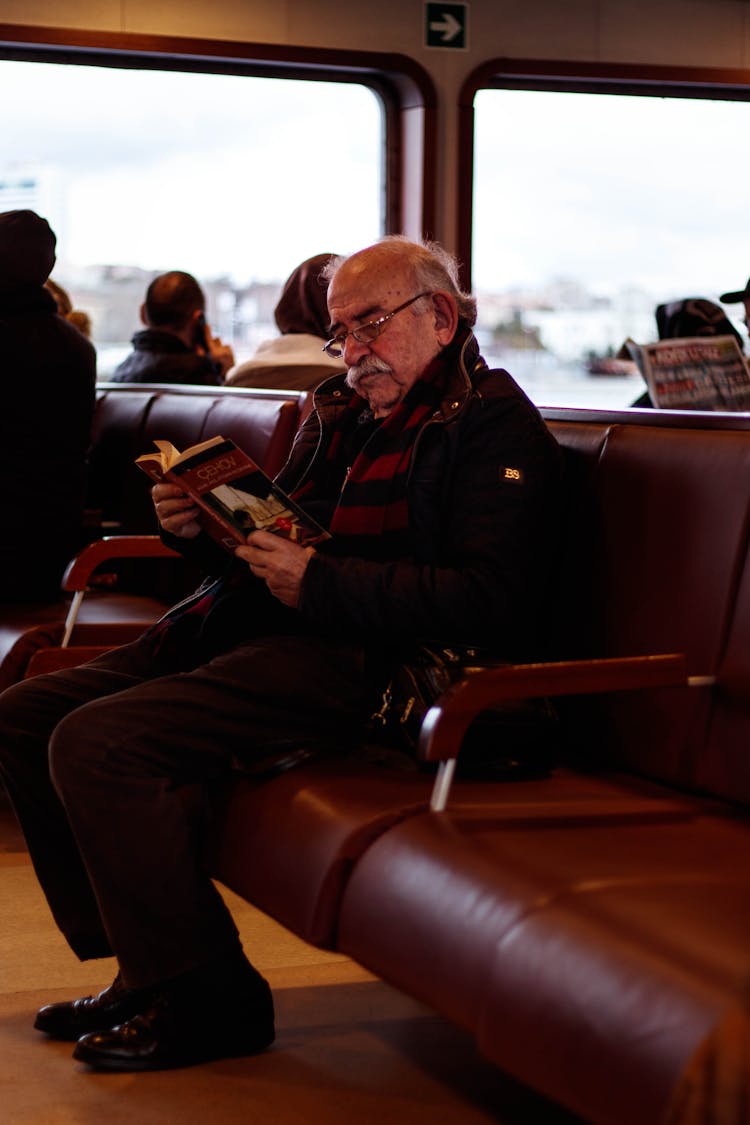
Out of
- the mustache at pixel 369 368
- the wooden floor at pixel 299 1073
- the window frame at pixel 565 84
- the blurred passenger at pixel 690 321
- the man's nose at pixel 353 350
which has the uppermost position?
the window frame at pixel 565 84

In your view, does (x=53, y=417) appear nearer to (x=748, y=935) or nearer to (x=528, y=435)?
(x=528, y=435)

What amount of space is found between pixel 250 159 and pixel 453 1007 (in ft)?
19.3

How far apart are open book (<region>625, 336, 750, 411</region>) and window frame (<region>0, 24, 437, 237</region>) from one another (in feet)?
10.3

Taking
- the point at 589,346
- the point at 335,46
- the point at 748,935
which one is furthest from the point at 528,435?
the point at 589,346


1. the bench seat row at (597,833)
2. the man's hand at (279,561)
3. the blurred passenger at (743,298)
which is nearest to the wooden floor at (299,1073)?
the bench seat row at (597,833)

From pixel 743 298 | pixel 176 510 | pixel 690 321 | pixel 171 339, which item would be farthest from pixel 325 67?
pixel 176 510

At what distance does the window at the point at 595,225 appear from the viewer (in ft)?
25.0

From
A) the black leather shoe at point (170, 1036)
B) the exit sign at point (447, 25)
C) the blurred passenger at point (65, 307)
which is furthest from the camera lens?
the exit sign at point (447, 25)

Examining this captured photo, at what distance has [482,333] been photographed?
25.4ft

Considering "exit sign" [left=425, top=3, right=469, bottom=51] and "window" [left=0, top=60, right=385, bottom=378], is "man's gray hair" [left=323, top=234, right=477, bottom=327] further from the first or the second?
"exit sign" [left=425, top=3, right=469, bottom=51]

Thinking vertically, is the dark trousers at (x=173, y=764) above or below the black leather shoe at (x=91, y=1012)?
above

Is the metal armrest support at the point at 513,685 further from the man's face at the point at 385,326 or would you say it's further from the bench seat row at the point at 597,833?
the man's face at the point at 385,326

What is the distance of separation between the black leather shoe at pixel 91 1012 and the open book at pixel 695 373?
2.26m

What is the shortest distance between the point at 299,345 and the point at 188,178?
2527 millimetres
